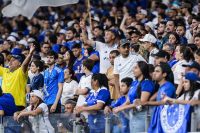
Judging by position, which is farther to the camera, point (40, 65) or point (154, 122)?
point (40, 65)

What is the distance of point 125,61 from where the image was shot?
19844mm

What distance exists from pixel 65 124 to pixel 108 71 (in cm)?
316

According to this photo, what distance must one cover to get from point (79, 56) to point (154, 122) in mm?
6119

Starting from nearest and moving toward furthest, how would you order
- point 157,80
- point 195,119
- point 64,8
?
point 195,119, point 157,80, point 64,8

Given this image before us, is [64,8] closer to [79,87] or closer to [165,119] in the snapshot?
[79,87]

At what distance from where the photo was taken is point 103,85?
60.7 feet

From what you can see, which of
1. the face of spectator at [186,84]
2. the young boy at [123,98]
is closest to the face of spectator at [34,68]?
A: the young boy at [123,98]

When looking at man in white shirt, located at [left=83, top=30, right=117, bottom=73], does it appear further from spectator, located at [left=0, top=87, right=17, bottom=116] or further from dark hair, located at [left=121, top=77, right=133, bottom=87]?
dark hair, located at [left=121, top=77, right=133, bottom=87]

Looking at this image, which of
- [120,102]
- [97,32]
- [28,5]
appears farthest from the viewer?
[28,5]

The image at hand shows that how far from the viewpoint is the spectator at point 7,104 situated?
19094mm

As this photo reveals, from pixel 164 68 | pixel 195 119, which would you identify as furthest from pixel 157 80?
pixel 195 119

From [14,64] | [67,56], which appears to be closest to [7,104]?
[14,64]

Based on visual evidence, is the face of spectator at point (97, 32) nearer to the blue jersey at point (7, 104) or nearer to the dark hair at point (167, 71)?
the blue jersey at point (7, 104)

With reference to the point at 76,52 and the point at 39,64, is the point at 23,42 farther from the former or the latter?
the point at 39,64
